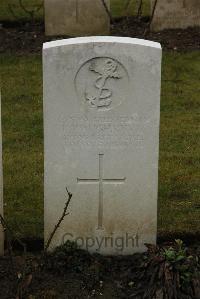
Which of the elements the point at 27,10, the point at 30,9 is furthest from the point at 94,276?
the point at 30,9

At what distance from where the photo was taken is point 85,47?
488 cm

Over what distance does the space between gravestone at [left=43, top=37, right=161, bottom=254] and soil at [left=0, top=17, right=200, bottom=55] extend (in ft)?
17.4

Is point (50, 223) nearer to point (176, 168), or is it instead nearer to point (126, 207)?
point (126, 207)

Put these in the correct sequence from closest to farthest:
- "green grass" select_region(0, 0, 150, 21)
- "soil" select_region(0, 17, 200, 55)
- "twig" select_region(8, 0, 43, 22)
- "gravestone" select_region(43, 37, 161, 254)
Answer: "gravestone" select_region(43, 37, 161, 254)
"soil" select_region(0, 17, 200, 55)
"twig" select_region(8, 0, 43, 22)
"green grass" select_region(0, 0, 150, 21)

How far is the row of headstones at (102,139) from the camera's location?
16.1 ft

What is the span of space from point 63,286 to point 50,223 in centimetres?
51

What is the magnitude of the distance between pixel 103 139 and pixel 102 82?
38cm

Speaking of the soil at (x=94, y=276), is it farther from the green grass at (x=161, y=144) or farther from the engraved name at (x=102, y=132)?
the engraved name at (x=102, y=132)

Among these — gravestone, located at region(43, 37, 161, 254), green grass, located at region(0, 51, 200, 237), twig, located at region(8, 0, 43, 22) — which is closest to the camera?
gravestone, located at region(43, 37, 161, 254)

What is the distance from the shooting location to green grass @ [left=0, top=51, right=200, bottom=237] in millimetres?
5914

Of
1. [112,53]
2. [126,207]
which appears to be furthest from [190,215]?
[112,53]

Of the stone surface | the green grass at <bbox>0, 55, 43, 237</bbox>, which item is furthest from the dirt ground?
the stone surface

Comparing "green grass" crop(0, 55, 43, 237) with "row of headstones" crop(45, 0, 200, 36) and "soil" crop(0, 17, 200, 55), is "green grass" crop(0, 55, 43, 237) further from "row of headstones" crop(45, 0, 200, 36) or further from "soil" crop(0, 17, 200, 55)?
"row of headstones" crop(45, 0, 200, 36)

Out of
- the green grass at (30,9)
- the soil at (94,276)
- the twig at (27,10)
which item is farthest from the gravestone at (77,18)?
the soil at (94,276)
